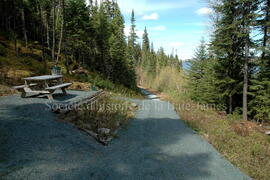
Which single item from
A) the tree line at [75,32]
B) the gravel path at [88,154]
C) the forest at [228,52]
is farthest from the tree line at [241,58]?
the tree line at [75,32]

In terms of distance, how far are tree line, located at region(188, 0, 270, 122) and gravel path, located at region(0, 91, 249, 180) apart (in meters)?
7.64

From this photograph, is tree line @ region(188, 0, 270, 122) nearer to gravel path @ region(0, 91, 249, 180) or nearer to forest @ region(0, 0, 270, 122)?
forest @ region(0, 0, 270, 122)

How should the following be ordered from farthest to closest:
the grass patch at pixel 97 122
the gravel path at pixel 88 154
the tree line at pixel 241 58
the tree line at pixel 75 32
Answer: the tree line at pixel 75 32
the tree line at pixel 241 58
the grass patch at pixel 97 122
the gravel path at pixel 88 154

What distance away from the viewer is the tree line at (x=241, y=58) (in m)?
9.14

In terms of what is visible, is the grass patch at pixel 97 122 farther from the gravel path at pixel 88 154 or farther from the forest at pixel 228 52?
the forest at pixel 228 52

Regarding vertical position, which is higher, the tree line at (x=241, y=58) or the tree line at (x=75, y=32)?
the tree line at (x=75, y=32)

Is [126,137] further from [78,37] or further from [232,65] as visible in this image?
[78,37]

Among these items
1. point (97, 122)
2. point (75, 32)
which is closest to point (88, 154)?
point (97, 122)

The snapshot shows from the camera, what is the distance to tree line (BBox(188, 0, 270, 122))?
30.0ft

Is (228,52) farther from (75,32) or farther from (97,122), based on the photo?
(75,32)

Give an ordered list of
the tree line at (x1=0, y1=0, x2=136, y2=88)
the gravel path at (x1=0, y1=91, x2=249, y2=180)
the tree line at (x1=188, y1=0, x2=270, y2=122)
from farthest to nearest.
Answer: the tree line at (x1=0, y1=0, x2=136, y2=88), the tree line at (x1=188, y1=0, x2=270, y2=122), the gravel path at (x1=0, y1=91, x2=249, y2=180)

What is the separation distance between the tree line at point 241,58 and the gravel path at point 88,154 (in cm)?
764

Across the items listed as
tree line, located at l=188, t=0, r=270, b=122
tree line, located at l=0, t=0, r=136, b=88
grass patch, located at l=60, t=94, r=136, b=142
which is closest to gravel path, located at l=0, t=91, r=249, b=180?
grass patch, located at l=60, t=94, r=136, b=142

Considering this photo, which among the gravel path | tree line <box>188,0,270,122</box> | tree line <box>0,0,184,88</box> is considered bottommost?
the gravel path
